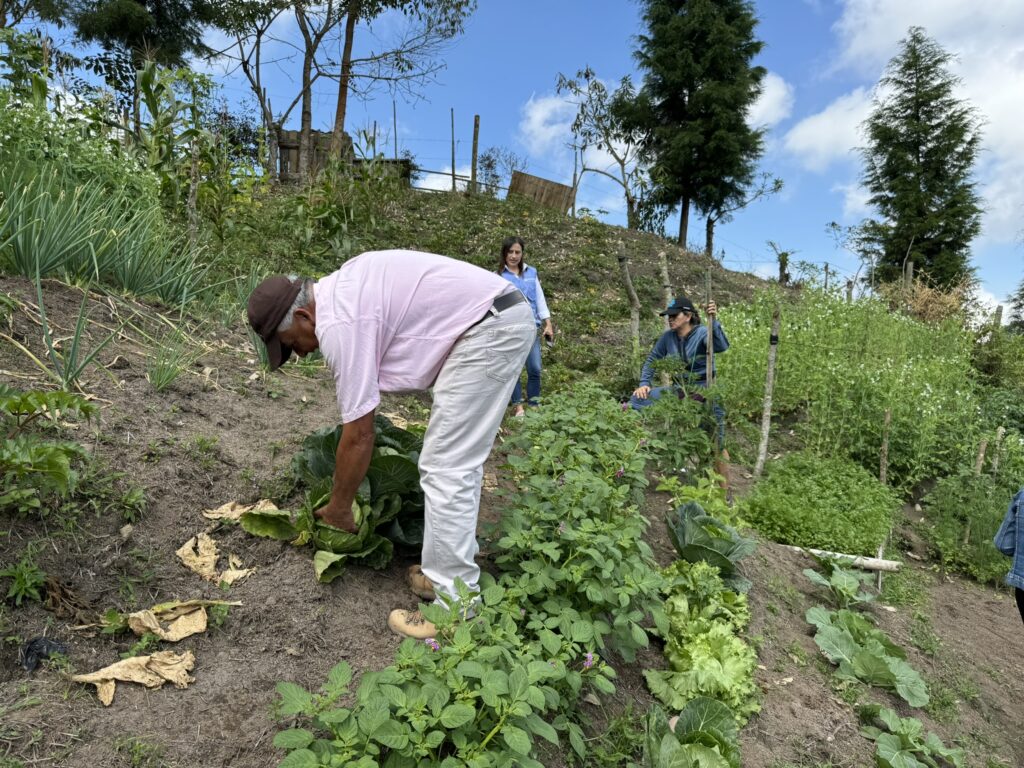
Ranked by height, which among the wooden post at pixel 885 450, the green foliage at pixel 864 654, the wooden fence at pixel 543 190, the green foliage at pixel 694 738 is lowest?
the green foliage at pixel 864 654

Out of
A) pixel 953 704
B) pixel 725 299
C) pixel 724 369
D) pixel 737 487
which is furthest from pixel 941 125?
pixel 953 704

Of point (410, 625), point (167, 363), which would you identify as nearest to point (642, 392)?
point (410, 625)

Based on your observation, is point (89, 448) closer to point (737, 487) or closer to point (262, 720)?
point (262, 720)

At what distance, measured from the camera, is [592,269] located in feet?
40.1

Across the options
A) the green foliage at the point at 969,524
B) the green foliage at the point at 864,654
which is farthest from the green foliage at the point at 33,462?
the green foliage at the point at 969,524

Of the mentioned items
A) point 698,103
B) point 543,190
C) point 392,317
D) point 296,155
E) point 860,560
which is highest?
point 698,103

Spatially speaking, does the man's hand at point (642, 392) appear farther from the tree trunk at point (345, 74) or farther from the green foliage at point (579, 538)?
the tree trunk at point (345, 74)

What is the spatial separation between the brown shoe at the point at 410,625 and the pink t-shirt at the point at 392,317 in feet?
2.69

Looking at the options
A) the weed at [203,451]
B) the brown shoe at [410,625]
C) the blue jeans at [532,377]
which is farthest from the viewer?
the blue jeans at [532,377]

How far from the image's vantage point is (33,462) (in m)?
2.13

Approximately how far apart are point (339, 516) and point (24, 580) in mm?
1037

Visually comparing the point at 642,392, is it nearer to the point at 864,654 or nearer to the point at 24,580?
the point at 864,654

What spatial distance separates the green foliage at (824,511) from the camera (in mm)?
4824

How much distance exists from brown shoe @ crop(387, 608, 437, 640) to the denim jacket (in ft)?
10.1
